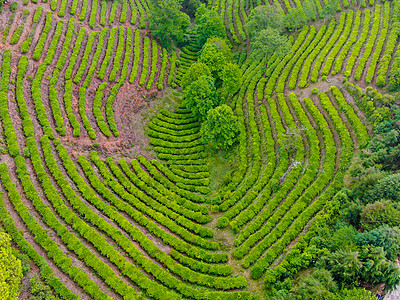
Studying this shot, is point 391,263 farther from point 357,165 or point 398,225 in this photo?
point 357,165

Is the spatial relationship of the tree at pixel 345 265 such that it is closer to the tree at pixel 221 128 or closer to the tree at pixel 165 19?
the tree at pixel 221 128

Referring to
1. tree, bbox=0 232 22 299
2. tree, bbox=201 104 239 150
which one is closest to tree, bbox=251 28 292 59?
tree, bbox=201 104 239 150

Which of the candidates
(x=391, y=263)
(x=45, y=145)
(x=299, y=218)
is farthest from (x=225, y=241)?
(x=45, y=145)

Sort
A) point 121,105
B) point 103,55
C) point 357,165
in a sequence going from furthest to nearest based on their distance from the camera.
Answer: point 103,55 → point 121,105 → point 357,165

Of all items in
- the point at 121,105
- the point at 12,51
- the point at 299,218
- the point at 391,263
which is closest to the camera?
the point at 391,263

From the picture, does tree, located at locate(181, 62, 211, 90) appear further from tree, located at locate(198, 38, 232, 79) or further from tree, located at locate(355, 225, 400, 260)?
tree, located at locate(355, 225, 400, 260)

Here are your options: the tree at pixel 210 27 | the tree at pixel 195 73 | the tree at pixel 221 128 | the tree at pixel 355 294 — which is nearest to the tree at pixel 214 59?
the tree at pixel 195 73
